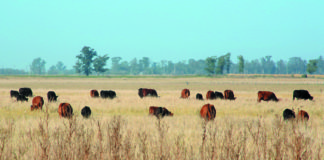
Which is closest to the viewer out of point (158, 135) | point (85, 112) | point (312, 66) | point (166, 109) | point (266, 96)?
point (158, 135)

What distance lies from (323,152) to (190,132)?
3.90 meters

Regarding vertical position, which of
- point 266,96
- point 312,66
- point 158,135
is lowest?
point 266,96

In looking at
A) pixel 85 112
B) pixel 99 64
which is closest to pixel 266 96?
pixel 85 112

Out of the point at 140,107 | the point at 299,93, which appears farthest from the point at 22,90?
the point at 299,93

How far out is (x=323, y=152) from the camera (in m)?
7.34

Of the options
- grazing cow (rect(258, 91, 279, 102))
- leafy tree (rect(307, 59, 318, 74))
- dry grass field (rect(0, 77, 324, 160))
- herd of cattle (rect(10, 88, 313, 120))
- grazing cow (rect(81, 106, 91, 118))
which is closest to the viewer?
dry grass field (rect(0, 77, 324, 160))

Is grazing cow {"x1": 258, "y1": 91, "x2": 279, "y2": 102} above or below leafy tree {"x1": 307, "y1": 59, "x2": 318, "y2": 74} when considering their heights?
below

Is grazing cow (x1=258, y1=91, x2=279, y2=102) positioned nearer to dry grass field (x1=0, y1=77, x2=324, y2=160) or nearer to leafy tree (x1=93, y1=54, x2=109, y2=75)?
dry grass field (x1=0, y1=77, x2=324, y2=160)

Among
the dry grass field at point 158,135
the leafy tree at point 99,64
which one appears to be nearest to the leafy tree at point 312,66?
the leafy tree at point 99,64

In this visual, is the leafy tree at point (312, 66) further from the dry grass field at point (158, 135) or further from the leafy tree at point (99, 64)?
the dry grass field at point (158, 135)

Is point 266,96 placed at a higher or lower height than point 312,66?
lower

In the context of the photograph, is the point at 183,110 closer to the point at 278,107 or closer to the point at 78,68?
the point at 278,107

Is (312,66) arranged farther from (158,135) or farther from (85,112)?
(158,135)

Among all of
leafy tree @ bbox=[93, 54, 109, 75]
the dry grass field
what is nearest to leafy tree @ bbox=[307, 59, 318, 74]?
leafy tree @ bbox=[93, 54, 109, 75]
